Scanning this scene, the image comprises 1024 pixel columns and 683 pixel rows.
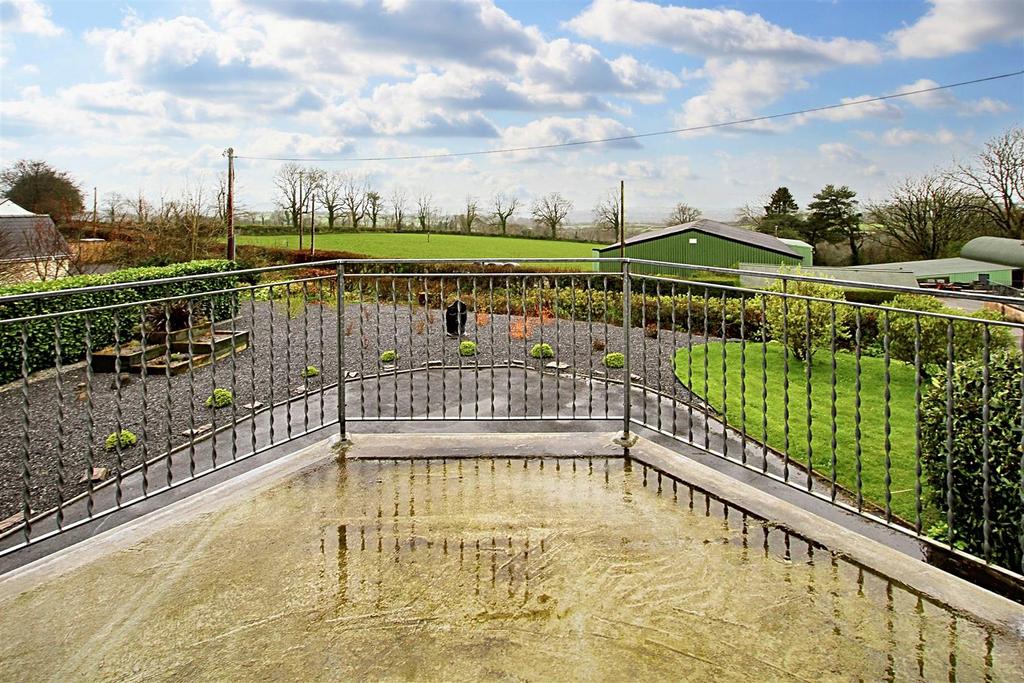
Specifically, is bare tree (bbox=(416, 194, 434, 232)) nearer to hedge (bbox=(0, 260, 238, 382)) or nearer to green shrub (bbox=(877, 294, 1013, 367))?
hedge (bbox=(0, 260, 238, 382))

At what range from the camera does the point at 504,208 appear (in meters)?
29.1

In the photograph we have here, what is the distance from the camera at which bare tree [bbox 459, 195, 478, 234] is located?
94.0 feet

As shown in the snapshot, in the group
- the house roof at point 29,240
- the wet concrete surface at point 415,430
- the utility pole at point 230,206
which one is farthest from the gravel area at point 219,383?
the utility pole at point 230,206

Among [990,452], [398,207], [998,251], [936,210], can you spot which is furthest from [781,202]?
[990,452]

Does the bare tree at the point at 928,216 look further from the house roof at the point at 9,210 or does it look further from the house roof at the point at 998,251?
the house roof at the point at 9,210

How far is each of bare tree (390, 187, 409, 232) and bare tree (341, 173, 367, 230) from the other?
120cm

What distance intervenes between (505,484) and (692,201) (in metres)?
34.1

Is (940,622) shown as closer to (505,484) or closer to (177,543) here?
(505,484)

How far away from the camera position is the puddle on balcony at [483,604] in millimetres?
1699

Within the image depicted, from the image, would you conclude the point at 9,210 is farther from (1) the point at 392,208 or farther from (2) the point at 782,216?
(2) the point at 782,216

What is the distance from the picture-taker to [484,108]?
30484 mm

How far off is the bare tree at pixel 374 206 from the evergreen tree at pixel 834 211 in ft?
74.2

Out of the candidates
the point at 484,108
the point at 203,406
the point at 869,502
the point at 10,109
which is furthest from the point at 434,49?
the point at 869,502

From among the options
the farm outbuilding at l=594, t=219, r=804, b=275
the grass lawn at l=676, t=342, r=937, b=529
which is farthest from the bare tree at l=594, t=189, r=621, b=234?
the grass lawn at l=676, t=342, r=937, b=529
